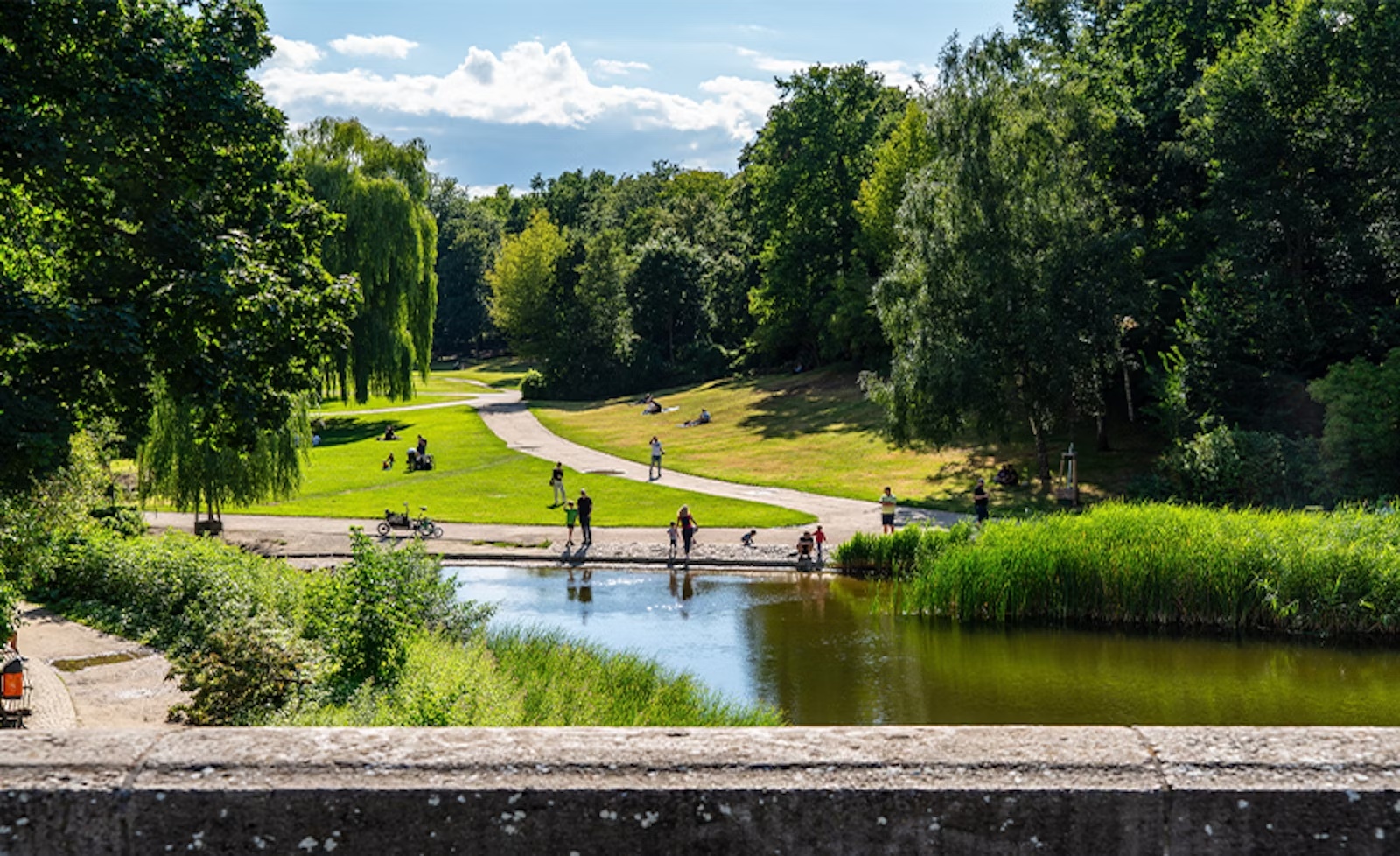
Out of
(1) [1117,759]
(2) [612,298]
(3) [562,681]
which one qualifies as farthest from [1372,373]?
(2) [612,298]

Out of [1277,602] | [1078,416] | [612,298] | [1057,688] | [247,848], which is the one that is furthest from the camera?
[612,298]

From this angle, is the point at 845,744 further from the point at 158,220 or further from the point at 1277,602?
the point at 1277,602

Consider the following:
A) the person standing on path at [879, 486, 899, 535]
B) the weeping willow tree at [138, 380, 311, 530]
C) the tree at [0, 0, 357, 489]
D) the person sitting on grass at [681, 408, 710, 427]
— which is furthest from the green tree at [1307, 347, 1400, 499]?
the person sitting on grass at [681, 408, 710, 427]

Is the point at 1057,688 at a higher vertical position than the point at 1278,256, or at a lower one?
lower

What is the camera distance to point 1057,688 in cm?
1878

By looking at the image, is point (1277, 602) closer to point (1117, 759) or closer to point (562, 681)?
point (562, 681)

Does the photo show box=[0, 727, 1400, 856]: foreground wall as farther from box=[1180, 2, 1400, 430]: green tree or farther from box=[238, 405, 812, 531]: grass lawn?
box=[1180, 2, 1400, 430]: green tree

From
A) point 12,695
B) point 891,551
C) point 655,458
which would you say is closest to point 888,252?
point 655,458

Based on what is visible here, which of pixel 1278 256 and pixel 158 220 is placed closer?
pixel 158 220

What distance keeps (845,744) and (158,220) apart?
598 inches

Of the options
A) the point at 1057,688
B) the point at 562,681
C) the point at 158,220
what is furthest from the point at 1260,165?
the point at 158,220

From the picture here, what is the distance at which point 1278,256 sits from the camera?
37406mm

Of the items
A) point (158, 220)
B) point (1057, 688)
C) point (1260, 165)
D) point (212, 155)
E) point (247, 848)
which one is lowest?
point (1057, 688)

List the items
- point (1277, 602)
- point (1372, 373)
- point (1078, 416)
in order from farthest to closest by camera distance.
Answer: point (1078, 416) → point (1372, 373) → point (1277, 602)
